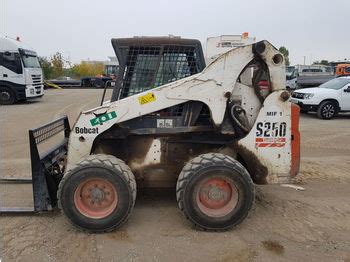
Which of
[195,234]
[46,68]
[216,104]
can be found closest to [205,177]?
[195,234]

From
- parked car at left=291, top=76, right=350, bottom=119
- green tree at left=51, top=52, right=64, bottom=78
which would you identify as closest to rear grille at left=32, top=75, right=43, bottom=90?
parked car at left=291, top=76, right=350, bottom=119

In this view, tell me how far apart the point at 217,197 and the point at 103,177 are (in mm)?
1309

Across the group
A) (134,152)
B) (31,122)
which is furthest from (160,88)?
(31,122)

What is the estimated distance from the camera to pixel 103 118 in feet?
13.7

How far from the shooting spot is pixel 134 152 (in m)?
4.47

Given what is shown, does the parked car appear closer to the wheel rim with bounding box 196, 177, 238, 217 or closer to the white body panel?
the white body panel

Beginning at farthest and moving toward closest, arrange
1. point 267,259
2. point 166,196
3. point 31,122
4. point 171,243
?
point 31,122, point 166,196, point 171,243, point 267,259

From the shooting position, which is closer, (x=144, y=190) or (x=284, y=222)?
(x=284, y=222)

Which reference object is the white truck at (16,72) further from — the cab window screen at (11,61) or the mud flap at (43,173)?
the mud flap at (43,173)

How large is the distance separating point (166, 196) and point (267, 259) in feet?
6.26

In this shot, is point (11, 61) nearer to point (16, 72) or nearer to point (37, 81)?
point (16, 72)

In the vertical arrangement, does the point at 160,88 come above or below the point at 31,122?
above

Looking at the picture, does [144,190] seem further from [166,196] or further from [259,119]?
[259,119]

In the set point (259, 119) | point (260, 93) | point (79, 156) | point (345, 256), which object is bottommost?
point (345, 256)
